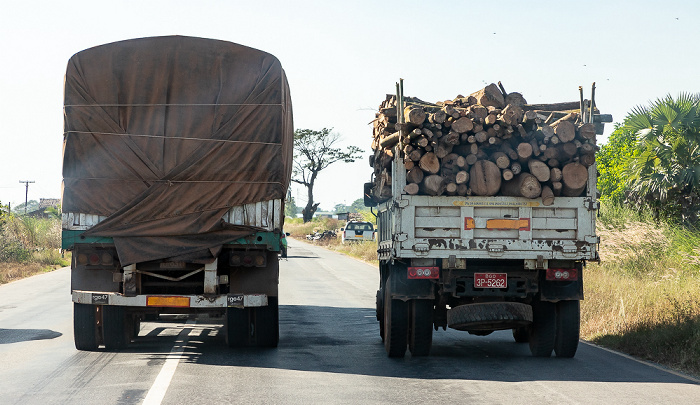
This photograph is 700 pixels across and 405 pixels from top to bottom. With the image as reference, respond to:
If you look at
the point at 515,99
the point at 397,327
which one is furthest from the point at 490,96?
the point at 397,327

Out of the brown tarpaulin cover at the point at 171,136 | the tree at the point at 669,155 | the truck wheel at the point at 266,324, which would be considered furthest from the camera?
the tree at the point at 669,155

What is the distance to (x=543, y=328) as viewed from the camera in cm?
1004

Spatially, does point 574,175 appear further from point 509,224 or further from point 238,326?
point 238,326

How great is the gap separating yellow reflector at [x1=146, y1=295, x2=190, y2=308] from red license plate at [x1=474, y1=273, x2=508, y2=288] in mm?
3352

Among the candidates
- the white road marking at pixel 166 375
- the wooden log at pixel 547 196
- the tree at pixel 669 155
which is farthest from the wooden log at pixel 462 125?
the tree at pixel 669 155

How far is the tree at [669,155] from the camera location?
17.9 metres

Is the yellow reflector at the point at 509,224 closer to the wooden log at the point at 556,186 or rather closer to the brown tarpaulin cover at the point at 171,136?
the wooden log at the point at 556,186

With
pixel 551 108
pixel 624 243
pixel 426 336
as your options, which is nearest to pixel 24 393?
pixel 426 336

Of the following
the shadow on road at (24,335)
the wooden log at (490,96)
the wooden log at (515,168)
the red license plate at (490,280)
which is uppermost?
the wooden log at (490,96)

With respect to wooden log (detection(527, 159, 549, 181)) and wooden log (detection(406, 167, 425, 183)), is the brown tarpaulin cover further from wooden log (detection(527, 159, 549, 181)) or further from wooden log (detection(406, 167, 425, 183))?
wooden log (detection(527, 159, 549, 181))

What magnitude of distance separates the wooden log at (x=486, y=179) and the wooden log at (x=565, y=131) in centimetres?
81

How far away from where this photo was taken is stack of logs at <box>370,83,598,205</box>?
31.3 feet

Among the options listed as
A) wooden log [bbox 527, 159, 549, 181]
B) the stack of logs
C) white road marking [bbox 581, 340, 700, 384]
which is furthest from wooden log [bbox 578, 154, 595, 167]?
white road marking [bbox 581, 340, 700, 384]

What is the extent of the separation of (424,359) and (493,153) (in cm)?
255
